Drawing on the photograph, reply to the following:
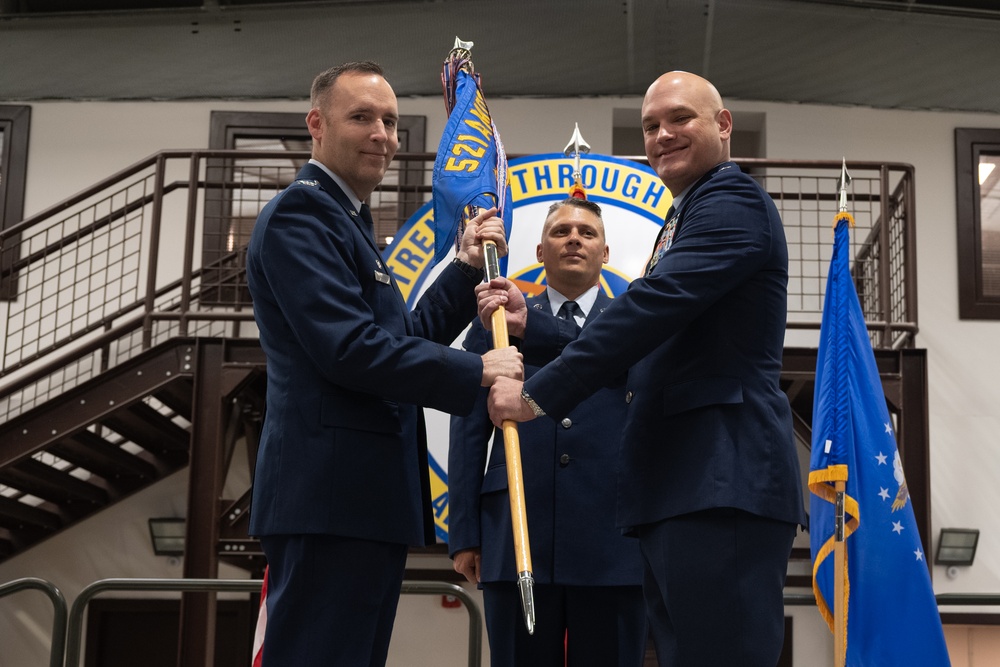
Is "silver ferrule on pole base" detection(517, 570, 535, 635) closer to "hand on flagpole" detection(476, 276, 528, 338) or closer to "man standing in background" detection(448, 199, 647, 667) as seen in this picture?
"man standing in background" detection(448, 199, 647, 667)

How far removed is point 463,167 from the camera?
3.31 meters

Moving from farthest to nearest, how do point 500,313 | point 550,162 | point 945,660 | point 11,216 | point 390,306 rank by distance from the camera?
point 11,216 → point 550,162 → point 945,660 → point 500,313 → point 390,306

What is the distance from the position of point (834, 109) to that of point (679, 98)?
21.3ft

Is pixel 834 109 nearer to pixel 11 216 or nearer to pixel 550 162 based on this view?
pixel 550 162

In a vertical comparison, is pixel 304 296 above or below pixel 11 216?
below

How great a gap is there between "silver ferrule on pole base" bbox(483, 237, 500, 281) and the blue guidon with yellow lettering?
2576 mm

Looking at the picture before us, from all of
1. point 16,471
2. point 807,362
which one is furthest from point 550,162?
point 16,471

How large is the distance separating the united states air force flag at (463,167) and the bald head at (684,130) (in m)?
0.69

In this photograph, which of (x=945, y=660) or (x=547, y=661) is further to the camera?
(x=945, y=660)

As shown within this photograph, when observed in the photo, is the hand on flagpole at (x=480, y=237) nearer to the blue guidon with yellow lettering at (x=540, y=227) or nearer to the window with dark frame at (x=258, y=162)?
the blue guidon with yellow lettering at (x=540, y=227)

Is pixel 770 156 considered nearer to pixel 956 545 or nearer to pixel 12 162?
pixel 956 545

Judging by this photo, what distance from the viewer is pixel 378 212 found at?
8430 millimetres

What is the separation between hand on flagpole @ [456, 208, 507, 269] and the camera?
317cm

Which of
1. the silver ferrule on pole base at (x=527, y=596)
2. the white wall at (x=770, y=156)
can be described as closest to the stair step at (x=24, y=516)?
the white wall at (x=770, y=156)
